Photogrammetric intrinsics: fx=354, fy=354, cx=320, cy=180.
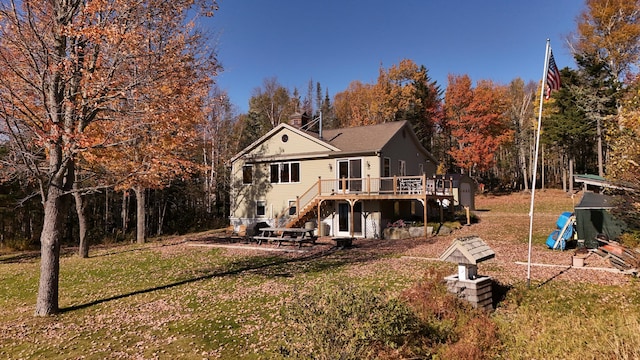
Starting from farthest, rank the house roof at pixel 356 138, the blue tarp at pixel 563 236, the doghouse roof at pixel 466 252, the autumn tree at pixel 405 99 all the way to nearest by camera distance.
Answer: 1. the autumn tree at pixel 405 99
2. the house roof at pixel 356 138
3. the blue tarp at pixel 563 236
4. the doghouse roof at pixel 466 252

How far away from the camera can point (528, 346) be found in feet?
17.4

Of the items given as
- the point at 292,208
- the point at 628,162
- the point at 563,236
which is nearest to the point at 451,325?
the point at 628,162

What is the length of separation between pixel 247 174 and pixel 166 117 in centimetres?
1610

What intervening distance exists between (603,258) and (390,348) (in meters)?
10.6

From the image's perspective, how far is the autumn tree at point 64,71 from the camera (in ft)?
25.6

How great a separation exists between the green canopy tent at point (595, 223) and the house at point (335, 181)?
6756mm

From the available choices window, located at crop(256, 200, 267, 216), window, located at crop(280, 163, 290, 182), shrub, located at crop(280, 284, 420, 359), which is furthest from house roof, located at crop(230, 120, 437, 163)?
shrub, located at crop(280, 284, 420, 359)

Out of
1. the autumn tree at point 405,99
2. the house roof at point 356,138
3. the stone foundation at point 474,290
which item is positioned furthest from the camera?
the autumn tree at point 405,99

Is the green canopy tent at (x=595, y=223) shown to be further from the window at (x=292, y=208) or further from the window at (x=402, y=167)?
the window at (x=292, y=208)

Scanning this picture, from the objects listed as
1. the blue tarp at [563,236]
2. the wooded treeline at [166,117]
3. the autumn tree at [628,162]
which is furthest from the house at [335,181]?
the autumn tree at [628,162]

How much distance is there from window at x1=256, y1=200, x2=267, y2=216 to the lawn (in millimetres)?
9663

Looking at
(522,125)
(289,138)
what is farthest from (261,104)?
(522,125)

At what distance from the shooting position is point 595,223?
45.4 feet

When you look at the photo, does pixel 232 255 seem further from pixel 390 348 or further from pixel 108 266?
pixel 390 348
